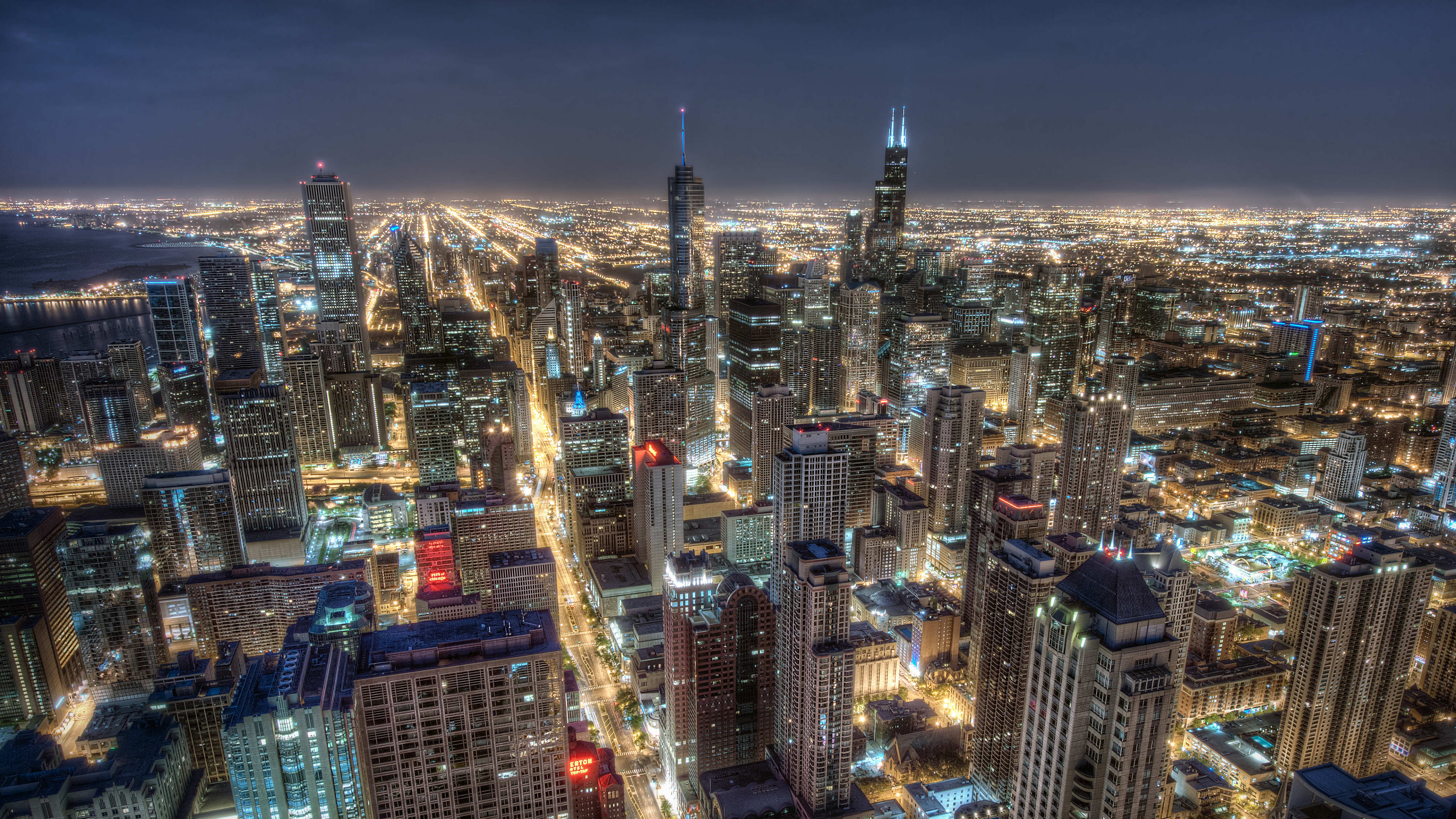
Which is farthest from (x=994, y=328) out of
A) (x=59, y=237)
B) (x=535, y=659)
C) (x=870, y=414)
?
(x=59, y=237)

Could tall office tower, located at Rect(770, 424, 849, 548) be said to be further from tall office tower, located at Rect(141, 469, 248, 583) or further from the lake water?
the lake water

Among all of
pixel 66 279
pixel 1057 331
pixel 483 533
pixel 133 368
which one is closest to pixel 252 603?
pixel 483 533

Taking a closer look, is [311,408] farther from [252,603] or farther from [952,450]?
[952,450]

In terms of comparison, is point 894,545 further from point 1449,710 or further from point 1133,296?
point 1133,296

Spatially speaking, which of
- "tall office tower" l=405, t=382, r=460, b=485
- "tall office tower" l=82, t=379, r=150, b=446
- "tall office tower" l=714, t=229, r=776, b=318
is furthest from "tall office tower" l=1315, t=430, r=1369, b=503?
"tall office tower" l=82, t=379, r=150, b=446

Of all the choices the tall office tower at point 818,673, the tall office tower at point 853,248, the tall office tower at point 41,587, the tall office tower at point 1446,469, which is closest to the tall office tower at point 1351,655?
the tall office tower at point 818,673
